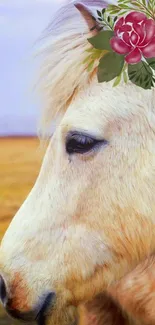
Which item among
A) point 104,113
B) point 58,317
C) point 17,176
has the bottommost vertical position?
point 58,317

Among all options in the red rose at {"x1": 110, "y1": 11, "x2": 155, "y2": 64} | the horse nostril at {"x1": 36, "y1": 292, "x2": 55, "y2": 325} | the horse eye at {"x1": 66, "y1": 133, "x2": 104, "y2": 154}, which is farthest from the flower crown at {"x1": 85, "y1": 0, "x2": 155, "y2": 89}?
the horse nostril at {"x1": 36, "y1": 292, "x2": 55, "y2": 325}

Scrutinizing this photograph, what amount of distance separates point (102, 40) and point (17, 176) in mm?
307

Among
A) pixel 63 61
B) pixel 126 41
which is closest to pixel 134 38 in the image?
pixel 126 41

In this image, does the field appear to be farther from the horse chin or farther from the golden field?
the horse chin

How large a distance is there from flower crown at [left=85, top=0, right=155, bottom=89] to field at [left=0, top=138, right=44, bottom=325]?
8.8 inches

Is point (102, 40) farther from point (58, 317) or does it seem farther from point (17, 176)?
point (58, 317)

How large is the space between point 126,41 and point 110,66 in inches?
2.3

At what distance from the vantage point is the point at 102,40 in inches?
32.2

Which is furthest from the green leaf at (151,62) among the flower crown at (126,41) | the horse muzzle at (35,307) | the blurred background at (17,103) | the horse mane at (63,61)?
the horse muzzle at (35,307)

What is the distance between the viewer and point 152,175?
0.76m

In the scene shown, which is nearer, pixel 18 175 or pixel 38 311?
pixel 38 311

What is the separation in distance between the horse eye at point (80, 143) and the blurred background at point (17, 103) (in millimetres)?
178

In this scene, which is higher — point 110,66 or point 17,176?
point 110,66

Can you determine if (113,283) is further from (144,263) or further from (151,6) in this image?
(151,6)
